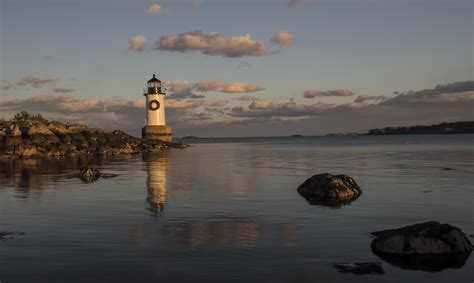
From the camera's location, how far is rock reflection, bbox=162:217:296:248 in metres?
14.4

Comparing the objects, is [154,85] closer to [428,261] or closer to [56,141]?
Answer: [56,141]

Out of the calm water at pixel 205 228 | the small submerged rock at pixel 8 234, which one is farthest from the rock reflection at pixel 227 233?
the small submerged rock at pixel 8 234

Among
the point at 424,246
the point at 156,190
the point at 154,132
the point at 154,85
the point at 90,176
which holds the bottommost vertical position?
the point at 424,246

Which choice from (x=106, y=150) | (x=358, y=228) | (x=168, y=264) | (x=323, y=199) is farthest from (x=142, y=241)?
(x=106, y=150)

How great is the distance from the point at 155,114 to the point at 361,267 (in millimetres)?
90751

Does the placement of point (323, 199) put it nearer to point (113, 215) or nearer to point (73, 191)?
point (113, 215)

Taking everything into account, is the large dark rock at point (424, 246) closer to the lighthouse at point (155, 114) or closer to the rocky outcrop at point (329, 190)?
the rocky outcrop at point (329, 190)

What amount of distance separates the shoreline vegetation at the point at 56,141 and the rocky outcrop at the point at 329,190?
46.7 m

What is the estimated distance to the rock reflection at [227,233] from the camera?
14352mm

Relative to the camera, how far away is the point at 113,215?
1936 centimetres

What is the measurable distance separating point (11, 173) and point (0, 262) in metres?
29.0

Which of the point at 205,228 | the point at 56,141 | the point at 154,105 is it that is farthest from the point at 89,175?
the point at 154,105

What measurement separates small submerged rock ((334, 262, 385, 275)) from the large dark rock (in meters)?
0.70

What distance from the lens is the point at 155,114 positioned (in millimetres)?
99812
